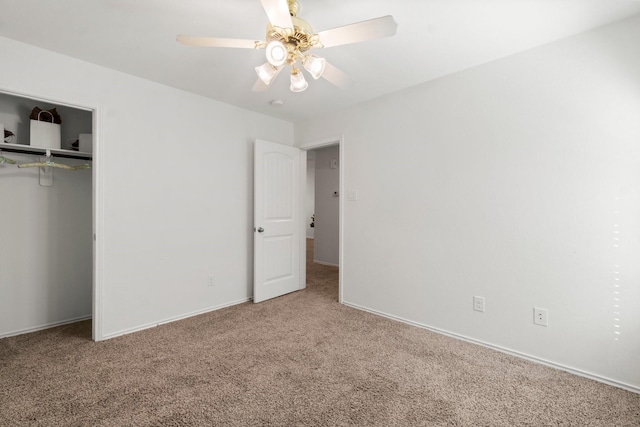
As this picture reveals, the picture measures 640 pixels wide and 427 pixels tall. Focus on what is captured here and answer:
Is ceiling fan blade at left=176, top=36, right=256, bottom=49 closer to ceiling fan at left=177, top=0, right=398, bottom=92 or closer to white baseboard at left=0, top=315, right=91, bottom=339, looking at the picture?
ceiling fan at left=177, top=0, right=398, bottom=92

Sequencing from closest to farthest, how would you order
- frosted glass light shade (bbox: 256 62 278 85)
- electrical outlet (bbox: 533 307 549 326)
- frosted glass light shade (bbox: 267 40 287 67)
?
1. frosted glass light shade (bbox: 267 40 287 67)
2. frosted glass light shade (bbox: 256 62 278 85)
3. electrical outlet (bbox: 533 307 549 326)

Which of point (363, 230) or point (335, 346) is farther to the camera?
point (363, 230)

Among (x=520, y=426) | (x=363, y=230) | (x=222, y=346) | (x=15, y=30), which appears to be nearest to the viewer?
(x=520, y=426)

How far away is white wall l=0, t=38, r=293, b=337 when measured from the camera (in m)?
2.46

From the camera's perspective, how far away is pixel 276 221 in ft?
12.1

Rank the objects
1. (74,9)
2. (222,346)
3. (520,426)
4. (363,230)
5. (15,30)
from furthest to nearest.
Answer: (363,230), (222,346), (15,30), (74,9), (520,426)

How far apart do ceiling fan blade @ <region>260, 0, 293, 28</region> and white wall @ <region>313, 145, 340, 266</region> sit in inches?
171

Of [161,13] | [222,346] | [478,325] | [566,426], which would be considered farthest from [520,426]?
[161,13]

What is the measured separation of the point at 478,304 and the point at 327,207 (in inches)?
148

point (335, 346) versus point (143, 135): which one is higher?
point (143, 135)

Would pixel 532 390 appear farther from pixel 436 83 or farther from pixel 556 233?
pixel 436 83

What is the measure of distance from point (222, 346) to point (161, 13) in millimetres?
2363

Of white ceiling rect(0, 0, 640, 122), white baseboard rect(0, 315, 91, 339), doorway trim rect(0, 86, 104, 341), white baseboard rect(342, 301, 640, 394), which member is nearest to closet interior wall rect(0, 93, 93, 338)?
white baseboard rect(0, 315, 91, 339)

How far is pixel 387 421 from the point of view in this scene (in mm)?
1580
